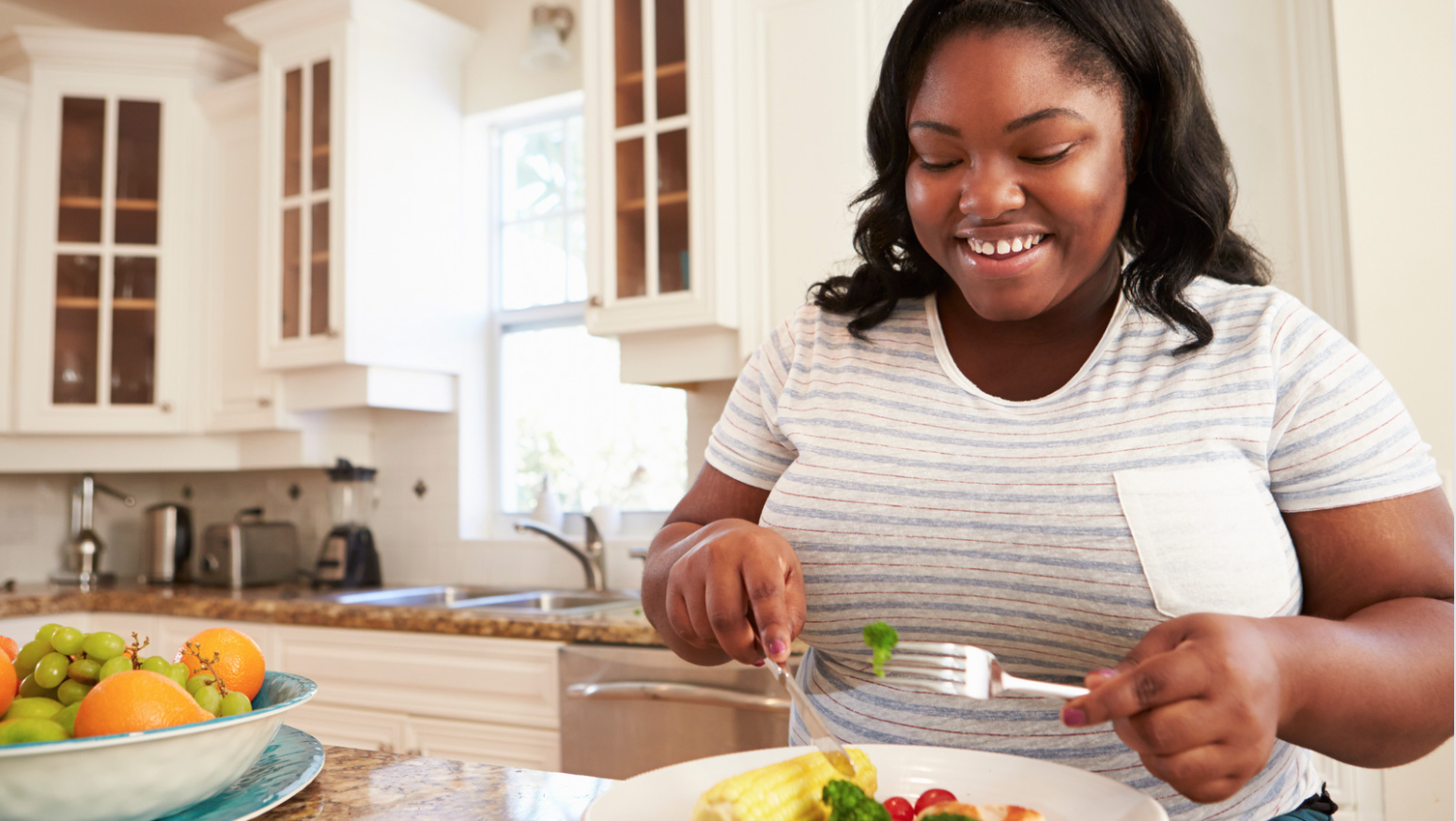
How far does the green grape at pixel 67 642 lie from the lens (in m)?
0.75

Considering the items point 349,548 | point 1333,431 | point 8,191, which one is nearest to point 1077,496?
point 1333,431

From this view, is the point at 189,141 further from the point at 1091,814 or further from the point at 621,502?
the point at 1091,814

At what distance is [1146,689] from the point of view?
0.59 m

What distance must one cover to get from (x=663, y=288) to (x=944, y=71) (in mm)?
1580

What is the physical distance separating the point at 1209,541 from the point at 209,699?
768 mm

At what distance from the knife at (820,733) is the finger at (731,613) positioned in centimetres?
2

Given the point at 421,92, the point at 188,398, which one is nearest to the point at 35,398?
the point at 188,398

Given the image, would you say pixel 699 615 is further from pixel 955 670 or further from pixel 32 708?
pixel 32 708

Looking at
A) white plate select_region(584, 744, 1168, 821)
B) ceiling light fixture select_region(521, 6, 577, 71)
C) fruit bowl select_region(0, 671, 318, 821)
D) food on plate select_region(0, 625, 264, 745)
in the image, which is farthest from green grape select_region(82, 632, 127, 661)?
ceiling light fixture select_region(521, 6, 577, 71)

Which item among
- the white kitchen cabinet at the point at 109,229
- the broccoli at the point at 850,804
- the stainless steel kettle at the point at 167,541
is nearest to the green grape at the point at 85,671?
the broccoli at the point at 850,804

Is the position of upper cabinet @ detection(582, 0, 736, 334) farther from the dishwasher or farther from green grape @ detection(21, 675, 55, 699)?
green grape @ detection(21, 675, 55, 699)

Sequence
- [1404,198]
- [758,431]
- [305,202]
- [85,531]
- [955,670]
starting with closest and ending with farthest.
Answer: [955,670], [758,431], [1404,198], [305,202], [85,531]

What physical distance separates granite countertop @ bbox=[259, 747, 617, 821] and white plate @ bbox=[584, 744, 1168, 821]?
54mm

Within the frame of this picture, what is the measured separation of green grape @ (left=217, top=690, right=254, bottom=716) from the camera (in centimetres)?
73
